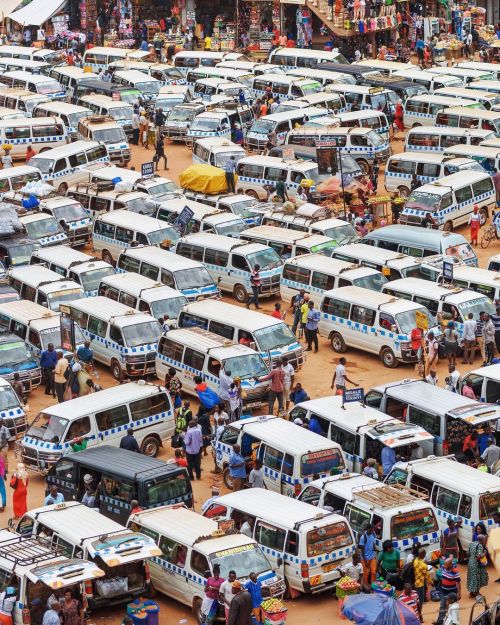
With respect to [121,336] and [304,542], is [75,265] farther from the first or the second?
[304,542]

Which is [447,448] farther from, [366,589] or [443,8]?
[443,8]

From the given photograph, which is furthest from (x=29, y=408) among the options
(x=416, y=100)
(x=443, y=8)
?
(x=443, y=8)

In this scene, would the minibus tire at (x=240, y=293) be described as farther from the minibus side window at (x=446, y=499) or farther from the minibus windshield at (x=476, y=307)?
the minibus side window at (x=446, y=499)

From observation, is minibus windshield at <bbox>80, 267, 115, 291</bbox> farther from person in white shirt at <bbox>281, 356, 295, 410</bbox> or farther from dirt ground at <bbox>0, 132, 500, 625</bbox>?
person in white shirt at <bbox>281, 356, 295, 410</bbox>

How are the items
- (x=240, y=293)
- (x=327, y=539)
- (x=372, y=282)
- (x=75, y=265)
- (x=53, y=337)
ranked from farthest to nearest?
(x=240, y=293), (x=75, y=265), (x=372, y=282), (x=53, y=337), (x=327, y=539)

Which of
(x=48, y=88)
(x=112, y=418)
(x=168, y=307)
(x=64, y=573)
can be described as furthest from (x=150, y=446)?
(x=48, y=88)
